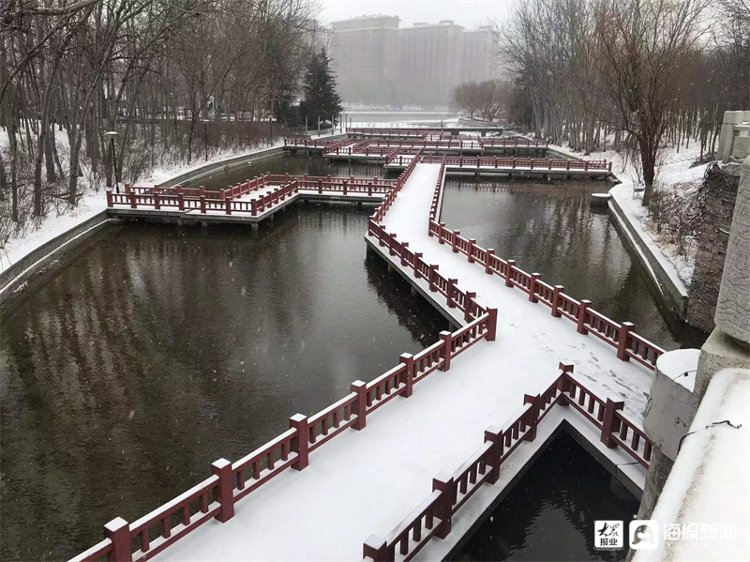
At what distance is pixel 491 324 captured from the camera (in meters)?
11.5

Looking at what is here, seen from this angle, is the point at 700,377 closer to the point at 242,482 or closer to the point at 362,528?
the point at 362,528

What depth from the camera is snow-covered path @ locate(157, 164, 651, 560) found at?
6234mm

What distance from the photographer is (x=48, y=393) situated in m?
10.5

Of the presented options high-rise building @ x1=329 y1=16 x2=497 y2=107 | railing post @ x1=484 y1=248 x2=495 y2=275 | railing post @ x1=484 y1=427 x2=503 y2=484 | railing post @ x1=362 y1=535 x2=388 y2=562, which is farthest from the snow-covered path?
high-rise building @ x1=329 y1=16 x2=497 y2=107

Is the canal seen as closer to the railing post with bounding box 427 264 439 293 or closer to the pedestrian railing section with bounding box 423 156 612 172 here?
the railing post with bounding box 427 264 439 293

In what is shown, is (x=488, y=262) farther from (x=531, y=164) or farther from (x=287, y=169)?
(x=287, y=169)

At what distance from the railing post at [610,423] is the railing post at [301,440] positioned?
417 cm

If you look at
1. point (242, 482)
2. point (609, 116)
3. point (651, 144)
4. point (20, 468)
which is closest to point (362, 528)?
point (242, 482)

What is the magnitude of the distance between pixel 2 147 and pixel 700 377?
117 ft

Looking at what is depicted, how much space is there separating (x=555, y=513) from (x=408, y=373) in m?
2.86

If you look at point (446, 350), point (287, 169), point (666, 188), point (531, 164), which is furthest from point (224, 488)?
point (287, 169)

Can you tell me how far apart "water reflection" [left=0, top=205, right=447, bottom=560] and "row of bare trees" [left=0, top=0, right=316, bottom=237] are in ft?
19.5

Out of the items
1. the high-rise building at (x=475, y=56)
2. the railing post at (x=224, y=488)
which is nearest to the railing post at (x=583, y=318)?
the railing post at (x=224, y=488)

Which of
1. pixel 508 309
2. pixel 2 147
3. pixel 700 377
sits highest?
pixel 2 147
